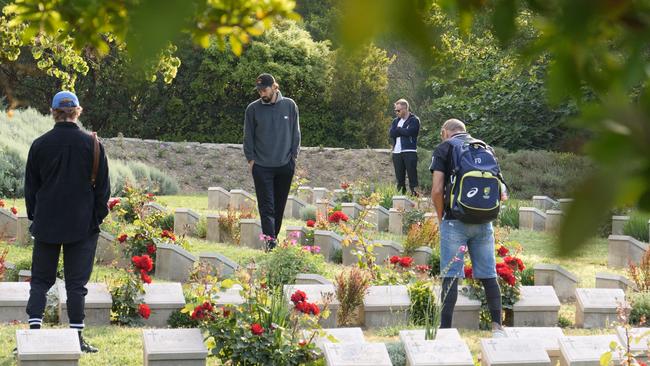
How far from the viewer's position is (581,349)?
6957 mm

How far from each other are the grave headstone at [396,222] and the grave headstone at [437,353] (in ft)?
25.6

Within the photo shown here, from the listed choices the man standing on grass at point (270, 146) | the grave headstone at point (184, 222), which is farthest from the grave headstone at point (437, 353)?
the grave headstone at point (184, 222)

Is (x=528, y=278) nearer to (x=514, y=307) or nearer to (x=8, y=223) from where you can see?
(x=514, y=307)

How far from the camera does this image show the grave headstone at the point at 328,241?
1188cm

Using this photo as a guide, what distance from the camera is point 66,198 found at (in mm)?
7008

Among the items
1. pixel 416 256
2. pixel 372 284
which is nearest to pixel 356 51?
pixel 372 284

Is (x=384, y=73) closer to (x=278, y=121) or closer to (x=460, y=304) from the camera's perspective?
(x=278, y=121)

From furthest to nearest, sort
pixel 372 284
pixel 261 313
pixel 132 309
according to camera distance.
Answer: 1. pixel 372 284
2. pixel 132 309
3. pixel 261 313

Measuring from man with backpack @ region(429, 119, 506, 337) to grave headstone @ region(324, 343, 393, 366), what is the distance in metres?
1.19

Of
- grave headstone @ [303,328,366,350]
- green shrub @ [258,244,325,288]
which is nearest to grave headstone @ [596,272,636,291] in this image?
green shrub @ [258,244,325,288]

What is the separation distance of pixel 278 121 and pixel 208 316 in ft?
14.0

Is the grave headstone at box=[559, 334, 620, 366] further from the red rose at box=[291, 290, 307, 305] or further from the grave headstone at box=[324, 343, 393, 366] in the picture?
the red rose at box=[291, 290, 307, 305]

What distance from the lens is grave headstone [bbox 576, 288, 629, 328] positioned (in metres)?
9.07

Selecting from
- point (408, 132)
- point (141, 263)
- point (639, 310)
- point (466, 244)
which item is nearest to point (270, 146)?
point (141, 263)
